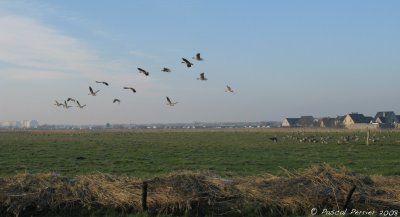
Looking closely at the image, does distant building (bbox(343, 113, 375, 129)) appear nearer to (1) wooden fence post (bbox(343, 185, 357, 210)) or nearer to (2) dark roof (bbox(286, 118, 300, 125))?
(2) dark roof (bbox(286, 118, 300, 125))

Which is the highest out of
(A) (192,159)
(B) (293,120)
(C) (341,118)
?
(C) (341,118)

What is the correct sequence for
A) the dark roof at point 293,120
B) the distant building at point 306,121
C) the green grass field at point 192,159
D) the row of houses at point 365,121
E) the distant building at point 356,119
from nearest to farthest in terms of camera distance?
the green grass field at point 192,159, the row of houses at point 365,121, the distant building at point 356,119, the distant building at point 306,121, the dark roof at point 293,120

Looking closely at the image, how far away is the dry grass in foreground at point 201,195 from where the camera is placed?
33.3 feet

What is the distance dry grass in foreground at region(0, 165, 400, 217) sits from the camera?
10141 mm

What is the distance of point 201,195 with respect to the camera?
1020cm

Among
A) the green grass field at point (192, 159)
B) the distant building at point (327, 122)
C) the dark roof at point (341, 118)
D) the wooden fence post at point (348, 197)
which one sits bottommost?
the green grass field at point (192, 159)

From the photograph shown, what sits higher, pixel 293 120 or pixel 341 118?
pixel 341 118

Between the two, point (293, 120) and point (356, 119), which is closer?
point (356, 119)

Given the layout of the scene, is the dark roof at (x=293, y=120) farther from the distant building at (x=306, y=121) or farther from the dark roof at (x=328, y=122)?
the dark roof at (x=328, y=122)

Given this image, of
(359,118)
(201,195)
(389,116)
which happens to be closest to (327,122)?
(359,118)

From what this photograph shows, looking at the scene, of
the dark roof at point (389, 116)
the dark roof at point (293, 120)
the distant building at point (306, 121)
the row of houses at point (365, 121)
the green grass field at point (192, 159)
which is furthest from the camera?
the dark roof at point (293, 120)

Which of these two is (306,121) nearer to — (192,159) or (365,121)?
(365,121)

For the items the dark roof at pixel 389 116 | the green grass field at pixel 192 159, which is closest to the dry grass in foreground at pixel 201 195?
the green grass field at pixel 192 159

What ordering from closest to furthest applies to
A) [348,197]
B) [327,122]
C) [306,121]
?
[348,197] < [327,122] < [306,121]
